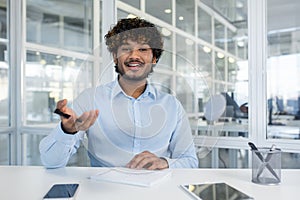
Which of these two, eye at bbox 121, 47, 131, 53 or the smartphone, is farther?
eye at bbox 121, 47, 131, 53

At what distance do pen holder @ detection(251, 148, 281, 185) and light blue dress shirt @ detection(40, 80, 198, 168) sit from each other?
260mm

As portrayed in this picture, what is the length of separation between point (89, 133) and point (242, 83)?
116 centimetres

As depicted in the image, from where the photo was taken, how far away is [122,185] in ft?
3.04

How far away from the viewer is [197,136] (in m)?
1.17

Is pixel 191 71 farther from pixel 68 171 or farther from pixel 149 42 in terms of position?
pixel 68 171

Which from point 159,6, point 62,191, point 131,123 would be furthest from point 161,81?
point 159,6

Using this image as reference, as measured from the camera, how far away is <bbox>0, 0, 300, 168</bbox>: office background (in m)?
1.22

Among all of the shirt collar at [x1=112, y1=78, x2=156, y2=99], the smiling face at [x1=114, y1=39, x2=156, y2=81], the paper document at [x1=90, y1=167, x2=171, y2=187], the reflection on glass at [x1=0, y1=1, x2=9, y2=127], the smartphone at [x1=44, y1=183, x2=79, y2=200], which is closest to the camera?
the smartphone at [x1=44, y1=183, x2=79, y2=200]

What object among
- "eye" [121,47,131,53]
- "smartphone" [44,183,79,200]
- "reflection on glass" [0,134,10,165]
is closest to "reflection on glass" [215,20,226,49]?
"eye" [121,47,131,53]

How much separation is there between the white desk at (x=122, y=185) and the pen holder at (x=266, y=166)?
0.03m

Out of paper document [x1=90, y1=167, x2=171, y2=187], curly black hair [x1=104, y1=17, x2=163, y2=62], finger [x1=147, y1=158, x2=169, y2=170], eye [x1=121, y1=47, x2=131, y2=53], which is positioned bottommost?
paper document [x1=90, y1=167, x2=171, y2=187]

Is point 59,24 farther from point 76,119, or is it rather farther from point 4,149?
point 76,119

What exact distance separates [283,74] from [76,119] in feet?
4.78

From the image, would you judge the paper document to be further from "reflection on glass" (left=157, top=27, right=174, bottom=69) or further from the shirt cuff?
"reflection on glass" (left=157, top=27, right=174, bottom=69)
